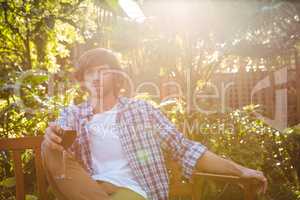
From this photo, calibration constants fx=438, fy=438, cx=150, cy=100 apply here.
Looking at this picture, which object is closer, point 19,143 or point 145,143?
point 145,143

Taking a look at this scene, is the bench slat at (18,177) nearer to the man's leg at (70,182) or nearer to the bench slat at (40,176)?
Answer: the bench slat at (40,176)

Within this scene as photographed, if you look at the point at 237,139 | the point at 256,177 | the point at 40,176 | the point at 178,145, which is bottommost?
the point at 237,139

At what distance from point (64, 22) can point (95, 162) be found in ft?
15.7

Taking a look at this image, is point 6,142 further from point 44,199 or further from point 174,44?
point 174,44

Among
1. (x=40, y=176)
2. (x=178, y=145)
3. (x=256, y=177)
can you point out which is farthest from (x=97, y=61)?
(x=256, y=177)

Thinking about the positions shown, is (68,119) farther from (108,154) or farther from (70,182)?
(70,182)

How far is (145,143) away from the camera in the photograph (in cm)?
246

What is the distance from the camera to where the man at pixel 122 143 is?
7.59 ft

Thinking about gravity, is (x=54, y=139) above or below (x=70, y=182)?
above

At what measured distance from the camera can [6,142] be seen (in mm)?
2555

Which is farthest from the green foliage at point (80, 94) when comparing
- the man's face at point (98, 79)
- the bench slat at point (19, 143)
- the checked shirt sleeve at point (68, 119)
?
the man's face at point (98, 79)

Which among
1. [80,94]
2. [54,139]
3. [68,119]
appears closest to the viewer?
[54,139]

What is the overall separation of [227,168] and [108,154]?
2.13 feet

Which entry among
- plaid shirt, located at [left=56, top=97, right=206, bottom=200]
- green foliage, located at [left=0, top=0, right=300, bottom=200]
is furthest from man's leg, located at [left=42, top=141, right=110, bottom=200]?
green foliage, located at [left=0, top=0, right=300, bottom=200]
